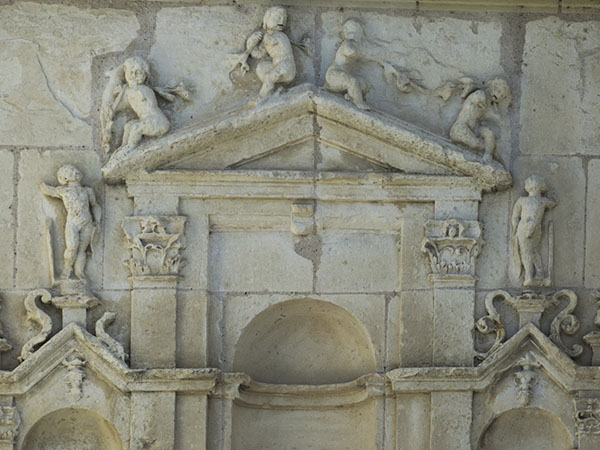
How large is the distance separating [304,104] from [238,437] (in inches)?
85.3

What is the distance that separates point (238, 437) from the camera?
10.5 m

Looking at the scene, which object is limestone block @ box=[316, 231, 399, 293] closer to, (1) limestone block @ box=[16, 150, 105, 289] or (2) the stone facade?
(2) the stone facade

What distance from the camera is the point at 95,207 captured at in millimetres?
10211

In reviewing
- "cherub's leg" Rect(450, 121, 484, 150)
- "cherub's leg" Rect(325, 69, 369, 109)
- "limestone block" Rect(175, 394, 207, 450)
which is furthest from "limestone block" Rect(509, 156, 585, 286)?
"limestone block" Rect(175, 394, 207, 450)

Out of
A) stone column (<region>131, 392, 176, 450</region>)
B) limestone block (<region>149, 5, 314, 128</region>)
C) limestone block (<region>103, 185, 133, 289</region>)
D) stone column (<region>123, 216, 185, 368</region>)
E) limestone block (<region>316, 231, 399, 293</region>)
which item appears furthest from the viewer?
limestone block (<region>149, 5, 314, 128</region>)

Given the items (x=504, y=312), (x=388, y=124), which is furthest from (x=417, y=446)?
(x=388, y=124)

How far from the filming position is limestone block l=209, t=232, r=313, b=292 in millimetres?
10266

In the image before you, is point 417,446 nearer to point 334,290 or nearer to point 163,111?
point 334,290

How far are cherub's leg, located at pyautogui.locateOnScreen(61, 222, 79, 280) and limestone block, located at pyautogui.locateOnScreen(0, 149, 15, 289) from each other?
1.13ft

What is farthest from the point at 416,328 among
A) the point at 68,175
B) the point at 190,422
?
the point at 68,175

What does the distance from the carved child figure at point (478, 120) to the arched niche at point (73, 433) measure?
112 inches

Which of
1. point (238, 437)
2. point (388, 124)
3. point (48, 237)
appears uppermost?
point (388, 124)

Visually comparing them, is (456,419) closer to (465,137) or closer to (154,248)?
(465,137)

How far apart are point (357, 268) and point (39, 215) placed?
2019mm
